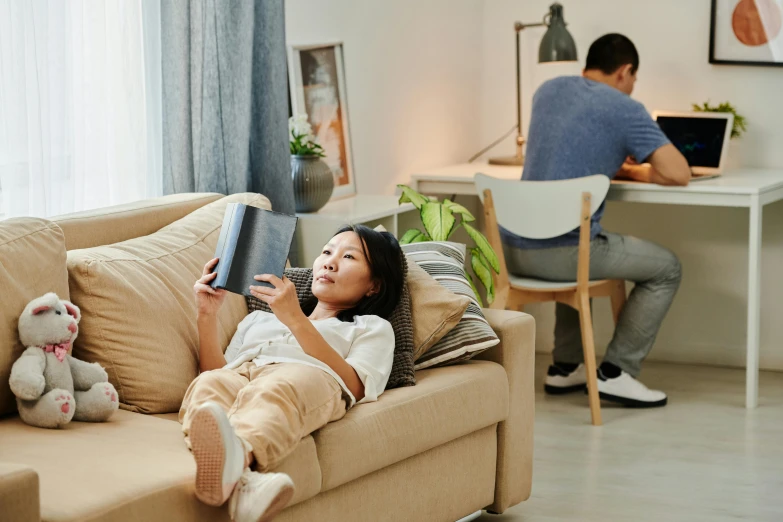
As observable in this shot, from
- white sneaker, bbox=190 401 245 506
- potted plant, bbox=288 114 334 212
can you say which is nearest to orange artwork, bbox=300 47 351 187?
potted plant, bbox=288 114 334 212

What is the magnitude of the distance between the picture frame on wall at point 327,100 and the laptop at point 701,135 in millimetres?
1205

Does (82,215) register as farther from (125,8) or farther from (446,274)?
(446,274)

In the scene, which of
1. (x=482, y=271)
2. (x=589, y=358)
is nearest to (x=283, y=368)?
(x=482, y=271)

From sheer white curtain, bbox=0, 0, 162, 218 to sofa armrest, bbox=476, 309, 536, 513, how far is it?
102cm

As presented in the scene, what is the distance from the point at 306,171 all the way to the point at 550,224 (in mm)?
788

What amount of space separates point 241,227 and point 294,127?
1.27 metres

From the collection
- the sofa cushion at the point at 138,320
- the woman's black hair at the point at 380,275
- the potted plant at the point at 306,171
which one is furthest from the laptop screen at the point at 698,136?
the sofa cushion at the point at 138,320

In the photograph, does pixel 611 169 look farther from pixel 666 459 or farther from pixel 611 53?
pixel 666 459

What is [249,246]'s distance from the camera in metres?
1.97

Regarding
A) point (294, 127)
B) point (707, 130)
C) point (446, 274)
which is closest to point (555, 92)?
point (707, 130)

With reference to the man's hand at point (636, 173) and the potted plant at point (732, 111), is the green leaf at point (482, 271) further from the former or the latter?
the potted plant at point (732, 111)

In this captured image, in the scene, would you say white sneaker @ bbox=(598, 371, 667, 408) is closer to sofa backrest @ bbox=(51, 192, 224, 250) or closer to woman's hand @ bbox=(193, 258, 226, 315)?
sofa backrest @ bbox=(51, 192, 224, 250)

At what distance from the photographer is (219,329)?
2.32m

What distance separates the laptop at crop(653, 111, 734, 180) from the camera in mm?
3754
